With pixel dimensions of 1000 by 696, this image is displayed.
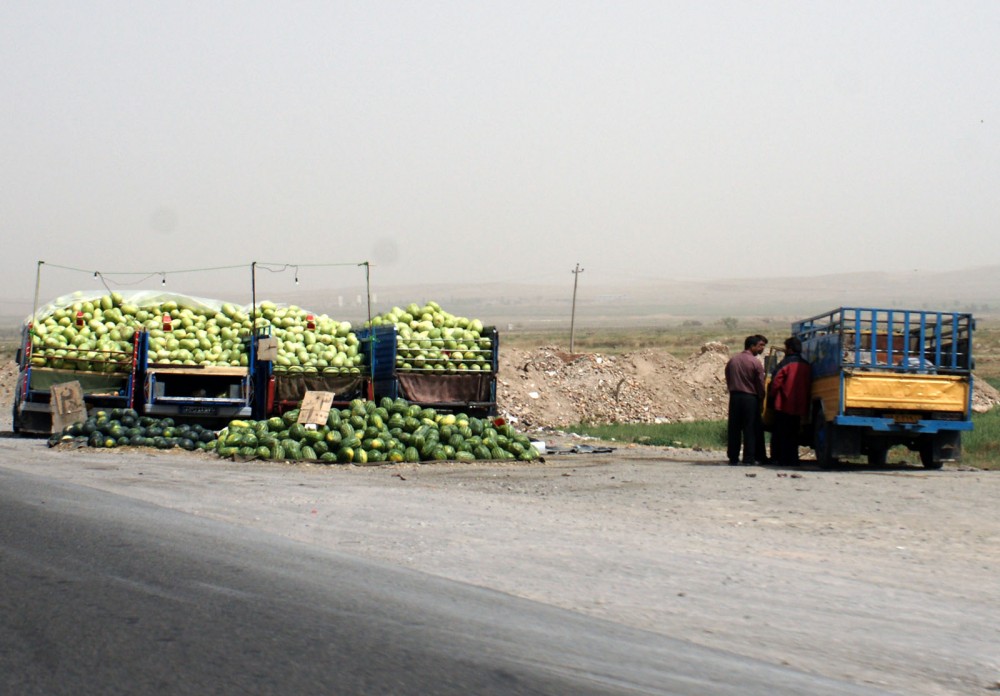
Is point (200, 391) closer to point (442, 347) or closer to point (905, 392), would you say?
point (442, 347)

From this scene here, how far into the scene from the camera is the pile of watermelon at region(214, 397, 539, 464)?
56.4 feet

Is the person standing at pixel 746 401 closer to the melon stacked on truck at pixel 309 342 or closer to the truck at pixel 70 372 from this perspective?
the melon stacked on truck at pixel 309 342

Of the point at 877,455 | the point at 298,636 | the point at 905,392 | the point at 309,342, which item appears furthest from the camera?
the point at 309,342

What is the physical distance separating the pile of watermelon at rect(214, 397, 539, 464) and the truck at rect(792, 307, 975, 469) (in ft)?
14.6

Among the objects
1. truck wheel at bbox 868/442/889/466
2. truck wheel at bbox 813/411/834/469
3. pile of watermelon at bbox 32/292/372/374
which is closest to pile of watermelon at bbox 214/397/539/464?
pile of watermelon at bbox 32/292/372/374

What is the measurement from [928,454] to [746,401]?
9.09 feet

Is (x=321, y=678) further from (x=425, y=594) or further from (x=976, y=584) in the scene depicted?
(x=976, y=584)

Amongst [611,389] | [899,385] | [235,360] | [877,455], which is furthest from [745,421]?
[611,389]

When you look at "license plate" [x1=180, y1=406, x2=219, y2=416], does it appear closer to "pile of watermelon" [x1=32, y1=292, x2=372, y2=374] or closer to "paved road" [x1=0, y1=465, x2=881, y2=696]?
"pile of watermelon" [x1=32, y1=292, x2=372, y2=374]

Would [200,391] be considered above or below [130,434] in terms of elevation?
above

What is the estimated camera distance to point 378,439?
56.5 ft

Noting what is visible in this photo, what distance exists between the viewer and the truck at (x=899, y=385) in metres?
16.7

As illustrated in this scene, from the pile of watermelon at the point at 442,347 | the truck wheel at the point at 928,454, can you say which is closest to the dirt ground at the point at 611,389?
the pile of watermelon at the point at 442,347

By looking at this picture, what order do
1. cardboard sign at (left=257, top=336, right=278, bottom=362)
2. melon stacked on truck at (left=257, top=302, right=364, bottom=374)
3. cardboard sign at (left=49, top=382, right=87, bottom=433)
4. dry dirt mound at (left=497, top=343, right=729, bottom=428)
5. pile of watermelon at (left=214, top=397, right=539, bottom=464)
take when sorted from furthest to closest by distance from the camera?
dry dirt mound at (left=497, top=343, right=729, bottom=428) → melon stacked on truck at (left=257, top=302, right=364, bottom=374) → cardboard sign at (left=49, top=382, right=87, bottom=433) → cardboard sign at (left=257, top=336, right=278, bottom=362) → pile of watermelon at (left=214, top=397, right=539, bottom=464)
